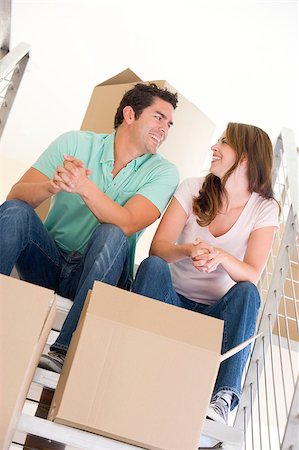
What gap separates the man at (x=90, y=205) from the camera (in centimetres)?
159

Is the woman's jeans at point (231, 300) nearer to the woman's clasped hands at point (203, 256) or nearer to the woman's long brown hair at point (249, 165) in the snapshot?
the woman's clasped hands at point (203, 256)

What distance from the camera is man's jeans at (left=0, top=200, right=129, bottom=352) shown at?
1.53 meters

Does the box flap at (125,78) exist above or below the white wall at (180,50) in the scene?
below

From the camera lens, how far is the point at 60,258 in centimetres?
182

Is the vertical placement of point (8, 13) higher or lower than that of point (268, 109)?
lower

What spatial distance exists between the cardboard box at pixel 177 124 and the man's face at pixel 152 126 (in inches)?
10.6

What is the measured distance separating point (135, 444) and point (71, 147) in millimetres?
1033

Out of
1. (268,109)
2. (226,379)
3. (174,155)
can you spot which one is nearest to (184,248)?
(226,379)

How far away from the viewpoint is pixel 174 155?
2395 mm

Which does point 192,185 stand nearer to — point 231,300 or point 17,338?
point 231,300

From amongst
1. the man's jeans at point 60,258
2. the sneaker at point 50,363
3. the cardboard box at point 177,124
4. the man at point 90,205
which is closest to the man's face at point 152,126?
the man at point 90,205

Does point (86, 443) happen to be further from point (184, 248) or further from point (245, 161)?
point (245, 161)

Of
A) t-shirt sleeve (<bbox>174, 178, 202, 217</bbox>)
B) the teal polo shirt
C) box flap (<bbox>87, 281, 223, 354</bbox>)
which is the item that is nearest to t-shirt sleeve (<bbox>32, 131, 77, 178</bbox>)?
the teal polo shirt

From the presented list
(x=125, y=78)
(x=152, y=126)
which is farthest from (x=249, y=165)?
(x=125, y=78)
